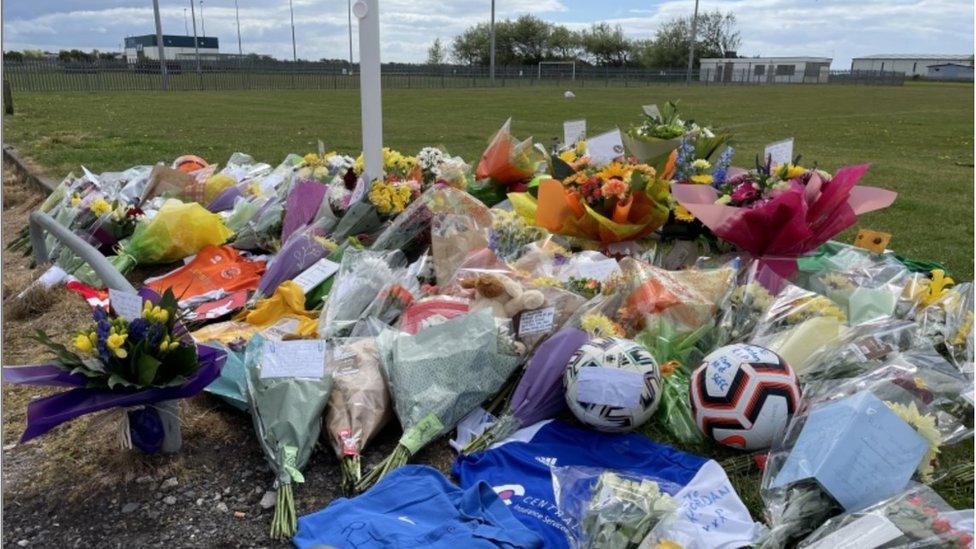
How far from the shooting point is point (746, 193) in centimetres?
369

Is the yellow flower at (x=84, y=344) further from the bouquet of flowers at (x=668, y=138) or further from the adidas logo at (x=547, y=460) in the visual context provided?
the bouquet of flowers at (x=668, y=138)

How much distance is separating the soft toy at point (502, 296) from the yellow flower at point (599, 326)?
0.78ft

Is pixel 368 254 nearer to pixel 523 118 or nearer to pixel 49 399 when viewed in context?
pixel 49 399

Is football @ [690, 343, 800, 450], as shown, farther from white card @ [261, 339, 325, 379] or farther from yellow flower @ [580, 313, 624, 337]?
white card @ [261, 339, 325, 379]

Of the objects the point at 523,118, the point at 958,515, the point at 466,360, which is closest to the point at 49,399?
the point at 466,360

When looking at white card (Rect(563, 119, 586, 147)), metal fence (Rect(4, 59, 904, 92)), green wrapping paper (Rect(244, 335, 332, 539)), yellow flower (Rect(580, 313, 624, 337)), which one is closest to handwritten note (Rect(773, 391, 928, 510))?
yellow flower (Rect(580, 313, 624, 337))

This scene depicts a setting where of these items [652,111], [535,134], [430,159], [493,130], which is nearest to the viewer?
[652,111]

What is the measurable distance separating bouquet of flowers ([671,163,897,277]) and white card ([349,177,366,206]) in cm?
200

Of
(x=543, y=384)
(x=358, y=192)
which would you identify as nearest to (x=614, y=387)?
(x=543, y=384)

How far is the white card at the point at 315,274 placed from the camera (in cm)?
391

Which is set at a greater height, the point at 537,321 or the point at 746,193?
the point at 746,193

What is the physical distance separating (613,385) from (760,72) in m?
61.3

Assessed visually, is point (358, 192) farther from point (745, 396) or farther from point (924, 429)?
point (924, 429)

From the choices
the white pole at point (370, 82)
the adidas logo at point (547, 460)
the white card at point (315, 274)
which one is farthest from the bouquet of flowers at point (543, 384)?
the white pole at point (370, 82)
